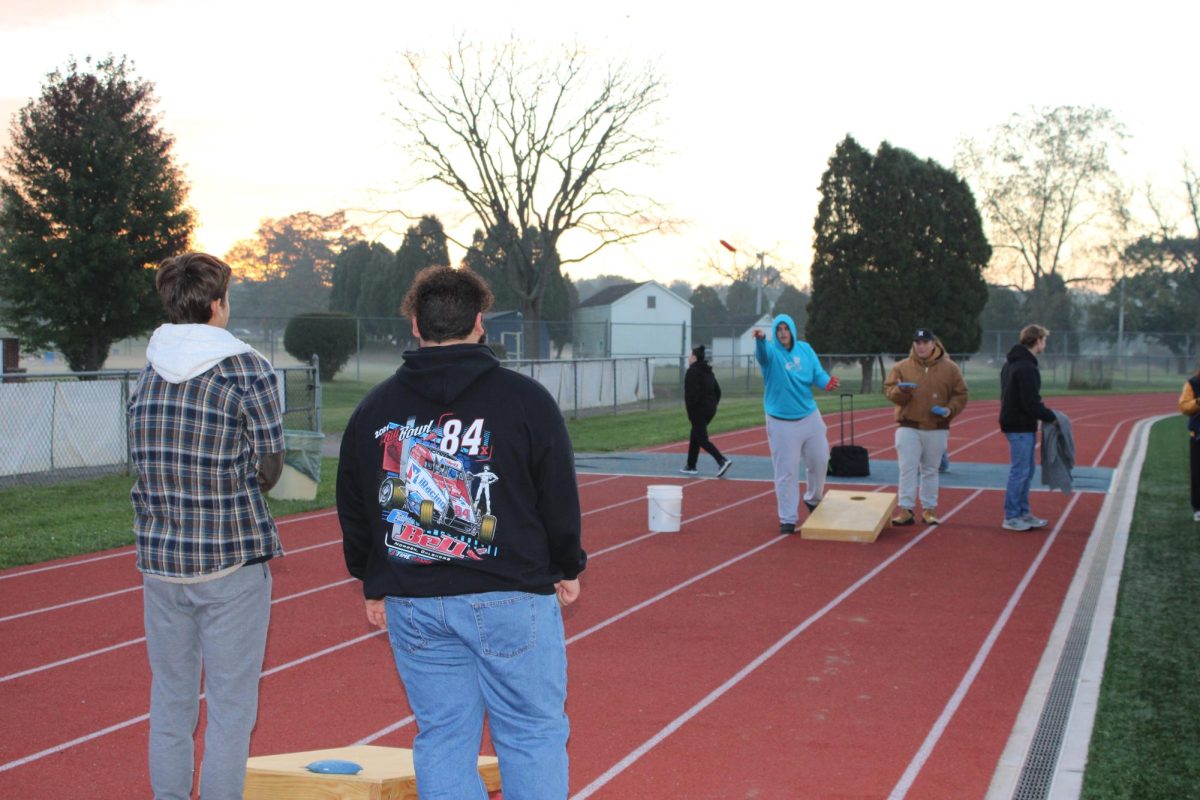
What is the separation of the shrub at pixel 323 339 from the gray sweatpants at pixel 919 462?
31.4 metres

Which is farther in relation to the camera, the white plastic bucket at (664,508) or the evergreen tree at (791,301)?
the evergreen tree at (791,301)

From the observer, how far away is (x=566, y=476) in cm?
333

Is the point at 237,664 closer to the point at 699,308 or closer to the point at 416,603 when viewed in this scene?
the point at 416,603

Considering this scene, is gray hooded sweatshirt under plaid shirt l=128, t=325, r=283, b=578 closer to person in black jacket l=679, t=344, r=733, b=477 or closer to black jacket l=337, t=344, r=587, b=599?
black jacket l=337, t=344, r=587, b=599

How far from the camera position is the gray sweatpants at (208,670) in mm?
3787

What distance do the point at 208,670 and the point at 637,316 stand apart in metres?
71.3

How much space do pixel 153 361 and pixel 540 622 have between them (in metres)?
1.58

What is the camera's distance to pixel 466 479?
3.24 m

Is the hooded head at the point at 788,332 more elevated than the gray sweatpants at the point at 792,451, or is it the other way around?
the hooded head at the point at 788,332

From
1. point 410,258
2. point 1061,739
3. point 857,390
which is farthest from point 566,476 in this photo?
point 410,258

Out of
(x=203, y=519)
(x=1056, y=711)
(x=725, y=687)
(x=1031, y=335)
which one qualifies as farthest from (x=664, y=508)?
(x=203, y=519)

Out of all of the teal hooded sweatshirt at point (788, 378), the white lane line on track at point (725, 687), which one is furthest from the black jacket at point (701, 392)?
the white lane line on track at point (725, 687)

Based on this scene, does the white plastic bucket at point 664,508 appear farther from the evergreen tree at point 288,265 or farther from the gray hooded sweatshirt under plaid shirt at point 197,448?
the evergreen tree at point 288,265

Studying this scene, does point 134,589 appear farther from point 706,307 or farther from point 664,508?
point 706,307
